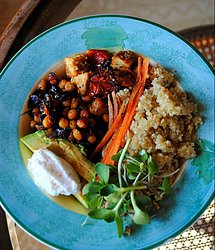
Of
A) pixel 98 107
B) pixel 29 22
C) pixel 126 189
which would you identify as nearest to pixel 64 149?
pixel 98 107

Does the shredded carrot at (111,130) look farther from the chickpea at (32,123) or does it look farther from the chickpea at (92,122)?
the chickpea at (32,123)

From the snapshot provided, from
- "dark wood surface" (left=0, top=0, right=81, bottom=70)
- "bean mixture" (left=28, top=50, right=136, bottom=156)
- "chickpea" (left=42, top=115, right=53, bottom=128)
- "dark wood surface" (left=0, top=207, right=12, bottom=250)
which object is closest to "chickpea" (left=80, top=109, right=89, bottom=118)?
"bean mixture" (left=28, top=50, right=136, bottom=156)

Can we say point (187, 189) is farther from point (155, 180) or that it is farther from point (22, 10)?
point (22, 10)

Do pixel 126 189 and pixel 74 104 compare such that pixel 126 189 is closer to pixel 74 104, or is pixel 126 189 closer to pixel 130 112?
pixel 130 112

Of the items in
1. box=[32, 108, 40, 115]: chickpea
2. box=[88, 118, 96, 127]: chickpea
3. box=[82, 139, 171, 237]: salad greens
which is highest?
box=[32, 108, 40, 115]: chickpea

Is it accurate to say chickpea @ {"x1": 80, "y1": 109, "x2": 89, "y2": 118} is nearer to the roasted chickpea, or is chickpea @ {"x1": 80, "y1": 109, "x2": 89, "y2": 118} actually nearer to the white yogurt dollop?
the roasted chickpea

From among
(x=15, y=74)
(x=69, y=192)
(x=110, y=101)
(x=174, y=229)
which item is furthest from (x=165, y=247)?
(x=15, y=74)

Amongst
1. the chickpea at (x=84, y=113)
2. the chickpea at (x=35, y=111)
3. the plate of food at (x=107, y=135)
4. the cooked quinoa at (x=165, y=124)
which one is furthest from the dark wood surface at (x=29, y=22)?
the cooked quinoa at (x=165, y=124)
